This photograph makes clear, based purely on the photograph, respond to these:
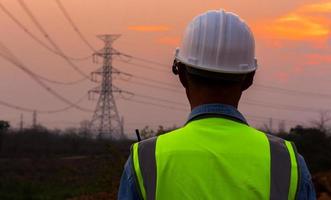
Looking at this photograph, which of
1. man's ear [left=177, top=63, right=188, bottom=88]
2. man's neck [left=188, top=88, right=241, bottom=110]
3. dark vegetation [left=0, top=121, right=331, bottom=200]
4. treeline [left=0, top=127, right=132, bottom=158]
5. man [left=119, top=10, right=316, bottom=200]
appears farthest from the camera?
treeline [left=0, top=127, right=132, bottom=158]

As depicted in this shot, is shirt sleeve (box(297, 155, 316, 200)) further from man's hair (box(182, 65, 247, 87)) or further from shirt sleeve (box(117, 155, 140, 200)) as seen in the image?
shirt sleeve (box(117, 155, 140, 200))

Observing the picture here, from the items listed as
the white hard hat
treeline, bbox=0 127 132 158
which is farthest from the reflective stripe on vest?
treeline, bbox=0 127 132 158

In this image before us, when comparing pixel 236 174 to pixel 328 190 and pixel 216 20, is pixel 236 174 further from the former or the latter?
pixel 328 190

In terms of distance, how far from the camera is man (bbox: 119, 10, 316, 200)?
6.95 feet

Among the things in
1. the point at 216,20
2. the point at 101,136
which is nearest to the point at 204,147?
the point at 216,20

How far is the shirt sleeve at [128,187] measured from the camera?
2.14 metres

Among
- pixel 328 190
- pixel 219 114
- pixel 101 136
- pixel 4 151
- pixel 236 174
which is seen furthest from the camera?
pixel 4 151

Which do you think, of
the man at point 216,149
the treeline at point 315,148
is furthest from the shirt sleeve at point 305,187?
the treeline at point 315,148

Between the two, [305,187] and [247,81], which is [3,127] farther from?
[305,187]

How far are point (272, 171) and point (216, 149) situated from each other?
19cm

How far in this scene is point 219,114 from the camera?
7.45 ft

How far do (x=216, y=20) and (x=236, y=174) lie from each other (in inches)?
21.6

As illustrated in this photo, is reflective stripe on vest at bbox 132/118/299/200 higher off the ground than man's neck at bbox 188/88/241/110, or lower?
lower

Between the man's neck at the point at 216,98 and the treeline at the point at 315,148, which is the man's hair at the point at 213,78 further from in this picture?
the treeline at the point at 315,148
